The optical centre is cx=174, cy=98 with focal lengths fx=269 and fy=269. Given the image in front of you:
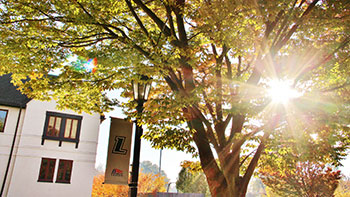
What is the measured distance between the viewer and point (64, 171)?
1769 cm

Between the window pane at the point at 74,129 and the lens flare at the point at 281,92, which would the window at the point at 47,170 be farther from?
the lens flare at the point at 281,92

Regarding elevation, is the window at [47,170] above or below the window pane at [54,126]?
below

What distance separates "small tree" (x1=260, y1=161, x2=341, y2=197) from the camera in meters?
18.7

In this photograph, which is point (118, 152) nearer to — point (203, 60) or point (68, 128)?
point (203, 60)

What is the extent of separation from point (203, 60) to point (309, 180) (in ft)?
52.9

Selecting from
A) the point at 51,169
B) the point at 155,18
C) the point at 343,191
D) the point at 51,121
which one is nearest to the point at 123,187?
the point at 51,169

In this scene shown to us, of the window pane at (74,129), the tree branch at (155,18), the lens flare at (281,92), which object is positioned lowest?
the lens flare at (281,92)

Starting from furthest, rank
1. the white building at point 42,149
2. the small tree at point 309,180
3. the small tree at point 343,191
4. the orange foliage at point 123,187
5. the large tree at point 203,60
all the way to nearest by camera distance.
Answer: the orange foliage at point 123,187, the small tree at point 343,191, the small tree at point 309,180, the white building at point 42,149, the large tree at point 203,60

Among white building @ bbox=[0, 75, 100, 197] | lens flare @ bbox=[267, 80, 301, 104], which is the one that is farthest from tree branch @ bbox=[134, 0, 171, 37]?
white building @ bbox=[0, 75, 100, 197]

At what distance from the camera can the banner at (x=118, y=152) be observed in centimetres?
562

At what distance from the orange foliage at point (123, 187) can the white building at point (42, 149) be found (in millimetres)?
8962

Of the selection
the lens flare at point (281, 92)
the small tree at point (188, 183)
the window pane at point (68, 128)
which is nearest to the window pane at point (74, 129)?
the window pane at point (68, 128)

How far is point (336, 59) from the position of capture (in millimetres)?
8172

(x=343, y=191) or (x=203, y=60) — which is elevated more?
(x=203, y=60)
